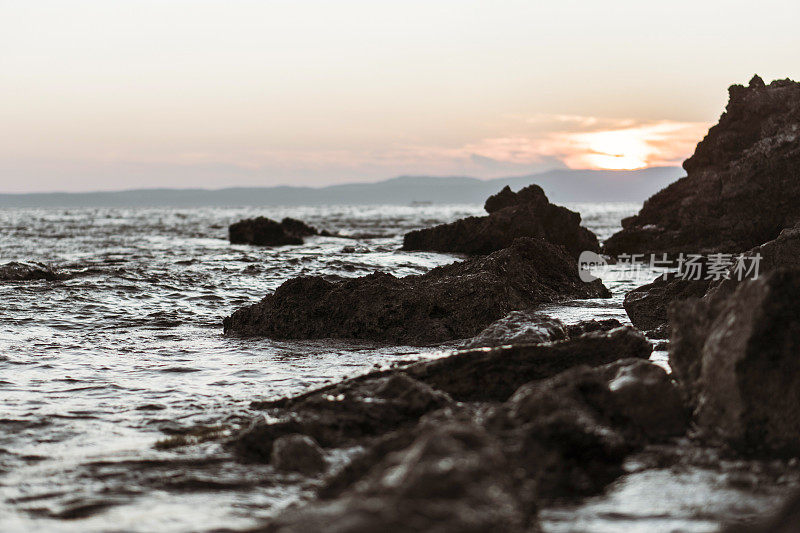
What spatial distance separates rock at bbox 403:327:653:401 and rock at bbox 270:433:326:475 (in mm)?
1650

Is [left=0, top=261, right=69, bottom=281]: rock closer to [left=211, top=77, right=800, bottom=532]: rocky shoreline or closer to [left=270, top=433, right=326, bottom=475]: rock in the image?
[left=211, top=77, right=800, bottom=532]: rocky shoreline

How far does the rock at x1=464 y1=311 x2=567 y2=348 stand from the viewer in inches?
306

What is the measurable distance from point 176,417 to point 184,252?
22.6 m

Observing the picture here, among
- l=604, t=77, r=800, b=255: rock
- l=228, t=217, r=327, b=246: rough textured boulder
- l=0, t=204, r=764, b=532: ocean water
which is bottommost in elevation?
l=0, t=204, r=764, b=532: ocean water

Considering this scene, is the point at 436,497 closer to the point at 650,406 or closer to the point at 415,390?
the point at 415,390

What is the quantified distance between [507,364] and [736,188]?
1972 centimetres

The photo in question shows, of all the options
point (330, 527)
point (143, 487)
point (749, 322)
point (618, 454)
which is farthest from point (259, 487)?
point (749, 322)

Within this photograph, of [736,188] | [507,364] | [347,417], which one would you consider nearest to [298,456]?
[347,417]

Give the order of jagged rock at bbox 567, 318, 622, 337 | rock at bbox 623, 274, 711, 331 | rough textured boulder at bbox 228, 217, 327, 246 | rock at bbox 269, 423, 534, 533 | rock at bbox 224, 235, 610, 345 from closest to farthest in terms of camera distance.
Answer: rock at bbox 269, 423, 534, 533 → jagged rock at bbox 567, 318, 622, 337 → rock at bbox 224, 235, 610, 345 → rock at bbox 623, 274, 711, 331 → rough textured boulder at bbox 228, 217, 327, 246

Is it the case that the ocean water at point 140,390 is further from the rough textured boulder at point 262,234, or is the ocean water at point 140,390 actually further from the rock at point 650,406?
the rough textured boulder at point 262,234

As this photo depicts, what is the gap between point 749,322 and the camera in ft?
16.4

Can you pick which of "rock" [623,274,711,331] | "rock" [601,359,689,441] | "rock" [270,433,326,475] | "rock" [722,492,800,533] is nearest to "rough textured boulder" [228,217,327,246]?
"rock" [623,274,711,331]

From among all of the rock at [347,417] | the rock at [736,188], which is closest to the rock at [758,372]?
the rock at [347,417]

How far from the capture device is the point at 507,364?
6594mm
